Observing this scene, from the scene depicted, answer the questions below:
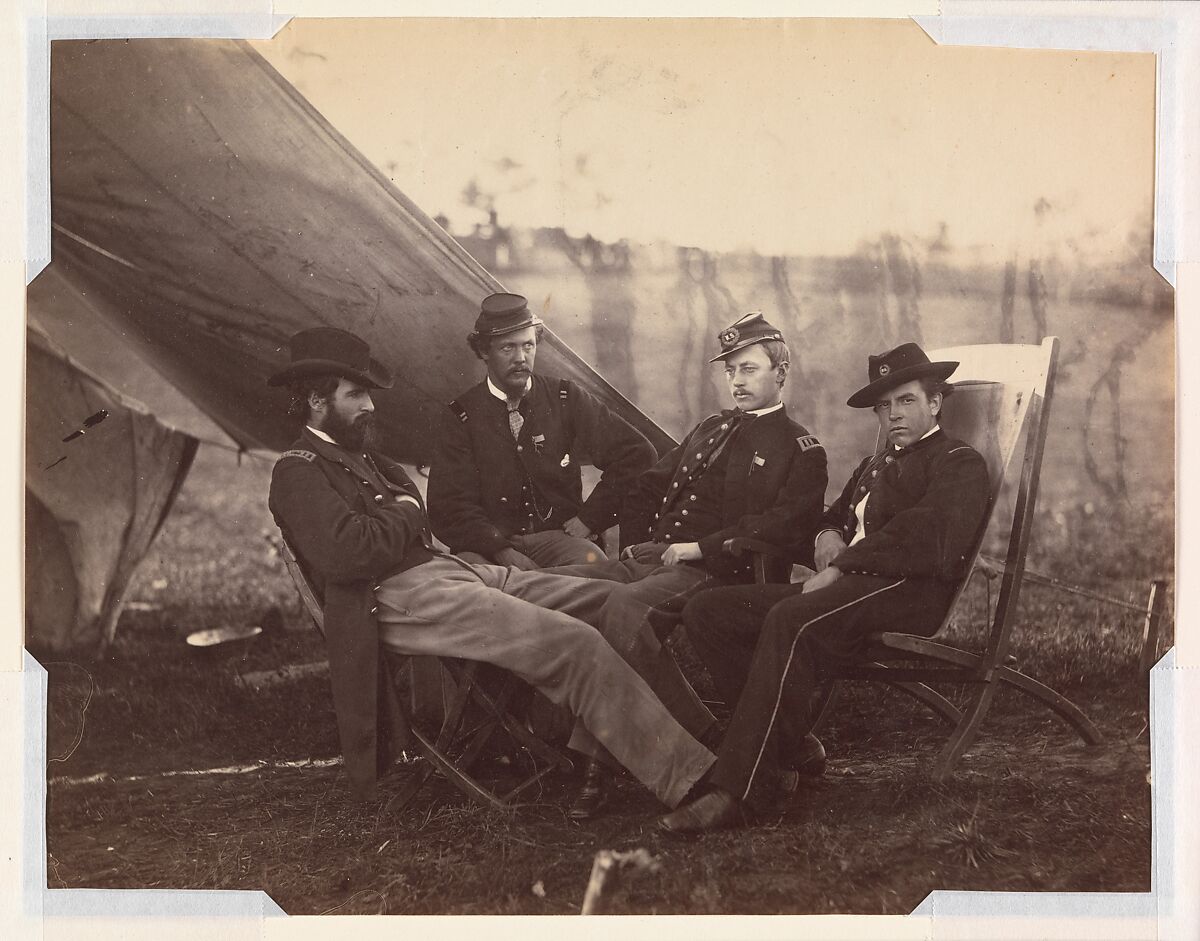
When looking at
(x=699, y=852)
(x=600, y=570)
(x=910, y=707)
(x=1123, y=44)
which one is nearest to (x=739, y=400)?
(x=600, y=570)

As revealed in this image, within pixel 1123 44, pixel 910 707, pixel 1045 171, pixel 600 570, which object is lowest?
pixel 910 707

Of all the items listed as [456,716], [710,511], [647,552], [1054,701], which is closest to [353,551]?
[456,716]

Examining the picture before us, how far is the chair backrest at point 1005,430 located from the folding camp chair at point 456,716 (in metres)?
1.54

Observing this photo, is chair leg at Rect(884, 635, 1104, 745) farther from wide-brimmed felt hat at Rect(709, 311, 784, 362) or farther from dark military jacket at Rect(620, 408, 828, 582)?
wide-brimmed felt hat at Rect(709, 311, 784, 362)

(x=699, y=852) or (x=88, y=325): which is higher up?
(x=88, y=325)

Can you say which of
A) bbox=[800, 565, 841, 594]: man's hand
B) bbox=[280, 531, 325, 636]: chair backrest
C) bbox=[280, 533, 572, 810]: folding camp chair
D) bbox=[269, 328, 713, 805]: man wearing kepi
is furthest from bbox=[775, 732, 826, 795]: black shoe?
bbox=[280, 531, 325, 636]: chair backrest

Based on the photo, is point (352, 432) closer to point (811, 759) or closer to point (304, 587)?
point (304, 587)

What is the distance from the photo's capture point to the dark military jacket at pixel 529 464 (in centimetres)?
370

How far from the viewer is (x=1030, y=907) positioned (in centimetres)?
372

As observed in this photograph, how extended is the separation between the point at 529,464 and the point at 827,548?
1.08 metres

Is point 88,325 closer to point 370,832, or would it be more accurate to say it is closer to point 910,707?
point 370,832

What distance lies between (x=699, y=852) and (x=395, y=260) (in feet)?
7.70

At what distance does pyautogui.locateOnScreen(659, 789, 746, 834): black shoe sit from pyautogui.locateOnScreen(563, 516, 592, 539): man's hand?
98 cm

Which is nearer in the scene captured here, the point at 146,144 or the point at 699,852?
the point at 699,852
